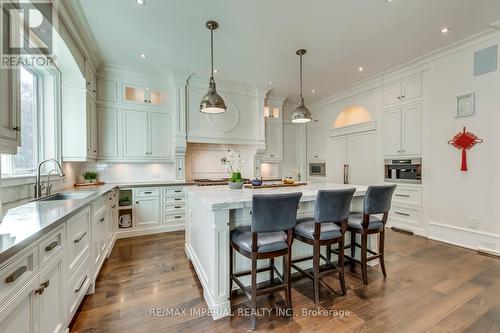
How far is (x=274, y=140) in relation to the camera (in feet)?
19.2

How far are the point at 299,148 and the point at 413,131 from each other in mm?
2949

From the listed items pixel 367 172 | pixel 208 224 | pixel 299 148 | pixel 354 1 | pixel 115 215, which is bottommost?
pixel 115 215

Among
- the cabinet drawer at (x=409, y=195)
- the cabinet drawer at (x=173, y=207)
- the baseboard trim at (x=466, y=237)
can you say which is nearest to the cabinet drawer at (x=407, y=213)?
the cabinet drawer at (x=409, y=195)

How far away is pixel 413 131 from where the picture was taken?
13.3 feet

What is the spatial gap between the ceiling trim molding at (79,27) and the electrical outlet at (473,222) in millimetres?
5925

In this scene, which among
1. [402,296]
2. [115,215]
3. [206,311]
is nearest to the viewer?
[206,311]

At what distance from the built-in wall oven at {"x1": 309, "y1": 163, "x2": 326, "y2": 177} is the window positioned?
5.61 m

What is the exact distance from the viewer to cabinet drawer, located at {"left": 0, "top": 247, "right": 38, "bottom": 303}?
0.94 m

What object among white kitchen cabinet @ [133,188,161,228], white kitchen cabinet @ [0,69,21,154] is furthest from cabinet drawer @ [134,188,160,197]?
white kitchen cabinet @ [0,69,21,154]

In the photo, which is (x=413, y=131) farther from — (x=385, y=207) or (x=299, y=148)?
(x=299, y=148)

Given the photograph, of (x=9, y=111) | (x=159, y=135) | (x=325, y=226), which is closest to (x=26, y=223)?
(x=9, y=111)

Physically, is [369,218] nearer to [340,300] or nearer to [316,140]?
[340,300]

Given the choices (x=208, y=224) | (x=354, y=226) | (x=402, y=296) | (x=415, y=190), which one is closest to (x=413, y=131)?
(x=415, y=190)

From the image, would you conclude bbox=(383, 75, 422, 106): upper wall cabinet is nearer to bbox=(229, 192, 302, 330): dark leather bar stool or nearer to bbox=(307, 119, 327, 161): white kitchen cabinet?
bbox=(307, 119, 327, 161): white kitchen cabinet
